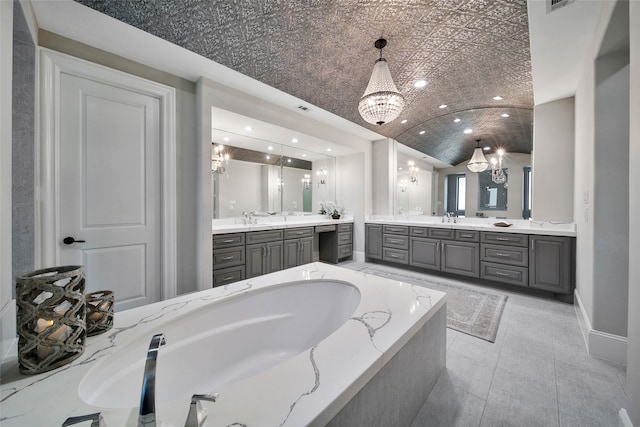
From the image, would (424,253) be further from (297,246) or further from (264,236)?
(264,236)

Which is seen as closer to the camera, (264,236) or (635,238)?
(635,238)

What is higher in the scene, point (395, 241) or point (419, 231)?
point (419, 231)

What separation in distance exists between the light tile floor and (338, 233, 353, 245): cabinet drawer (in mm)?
2646

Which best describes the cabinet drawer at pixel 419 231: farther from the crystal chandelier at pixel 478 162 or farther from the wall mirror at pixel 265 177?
the wall mirror at pixel 265 177

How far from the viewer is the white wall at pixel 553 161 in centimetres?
290

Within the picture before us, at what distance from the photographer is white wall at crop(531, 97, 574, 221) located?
2.90 m

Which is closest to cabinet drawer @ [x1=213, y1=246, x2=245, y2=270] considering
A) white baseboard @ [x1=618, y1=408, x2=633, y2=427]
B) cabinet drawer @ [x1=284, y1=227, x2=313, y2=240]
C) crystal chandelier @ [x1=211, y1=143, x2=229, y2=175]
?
cabinet drawer @ [x1=284, y1=227, x2=313, y2=240]

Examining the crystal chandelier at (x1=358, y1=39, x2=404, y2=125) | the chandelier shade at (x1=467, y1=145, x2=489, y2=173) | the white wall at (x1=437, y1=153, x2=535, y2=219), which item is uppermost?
the crystal chandelier at (x1=358, y1=39, x2=404, y2=125)

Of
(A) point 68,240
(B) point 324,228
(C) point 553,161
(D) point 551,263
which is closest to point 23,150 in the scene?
(A) point 68,240

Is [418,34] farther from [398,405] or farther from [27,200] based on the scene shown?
[27,200]

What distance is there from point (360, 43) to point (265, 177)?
8.11 ft

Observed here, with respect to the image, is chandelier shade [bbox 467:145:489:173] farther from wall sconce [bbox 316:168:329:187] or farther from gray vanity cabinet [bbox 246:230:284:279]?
gray vanity cabinet [bbox 246:230:284:279]

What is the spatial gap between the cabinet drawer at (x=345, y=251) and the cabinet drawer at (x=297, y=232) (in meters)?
0.85

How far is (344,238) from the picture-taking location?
15.6 feet
